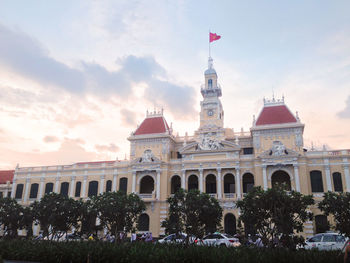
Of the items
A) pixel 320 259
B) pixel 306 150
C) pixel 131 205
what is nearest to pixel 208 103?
pixel 306 150

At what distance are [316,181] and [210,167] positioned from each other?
12329 millimetres

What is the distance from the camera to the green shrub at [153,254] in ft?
44.8

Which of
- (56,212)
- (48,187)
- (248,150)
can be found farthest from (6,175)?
(248,150)

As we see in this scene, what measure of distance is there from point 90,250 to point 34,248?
3.72m

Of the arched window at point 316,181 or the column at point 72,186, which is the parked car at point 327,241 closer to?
the arched window at point 316,181

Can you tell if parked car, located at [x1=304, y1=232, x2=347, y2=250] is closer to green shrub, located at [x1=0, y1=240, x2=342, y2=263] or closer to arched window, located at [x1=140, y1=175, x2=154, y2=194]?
green shrub, located at [x1=0, y1=240, x2=342, y2=263]

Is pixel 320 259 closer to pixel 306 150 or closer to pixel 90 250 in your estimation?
pixel 90 250

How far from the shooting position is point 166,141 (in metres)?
43.0

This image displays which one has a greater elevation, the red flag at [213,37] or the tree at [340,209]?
the red flag at [213,37]

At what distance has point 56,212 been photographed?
27.0 meters

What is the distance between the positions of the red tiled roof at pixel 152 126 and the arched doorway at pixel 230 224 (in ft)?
47.3

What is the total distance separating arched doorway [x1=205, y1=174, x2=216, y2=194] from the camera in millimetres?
41750

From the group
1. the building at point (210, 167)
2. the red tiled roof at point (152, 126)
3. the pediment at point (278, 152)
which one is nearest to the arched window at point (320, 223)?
the building at point (210, 167)

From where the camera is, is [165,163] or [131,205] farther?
[165,163]
